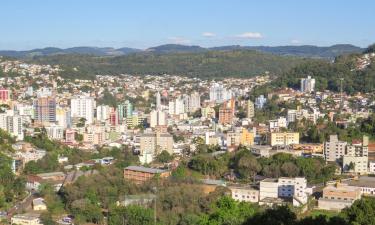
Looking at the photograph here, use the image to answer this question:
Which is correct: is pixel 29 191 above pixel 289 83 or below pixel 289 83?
below

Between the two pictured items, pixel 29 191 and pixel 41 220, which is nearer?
pixel 41 220

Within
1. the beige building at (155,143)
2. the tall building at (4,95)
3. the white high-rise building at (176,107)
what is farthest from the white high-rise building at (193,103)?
the beige building at (155,143)

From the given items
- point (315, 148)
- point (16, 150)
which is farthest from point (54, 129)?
point (315, 148)

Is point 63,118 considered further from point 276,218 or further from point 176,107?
point 276,218

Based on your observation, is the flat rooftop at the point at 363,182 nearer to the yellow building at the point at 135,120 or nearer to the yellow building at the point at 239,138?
the yellow building at the point at 239,138

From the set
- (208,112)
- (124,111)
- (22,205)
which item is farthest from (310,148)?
(124,111)

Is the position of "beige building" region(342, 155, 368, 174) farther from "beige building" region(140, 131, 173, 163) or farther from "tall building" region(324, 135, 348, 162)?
"beige building" region(140, 131, 173, 163)

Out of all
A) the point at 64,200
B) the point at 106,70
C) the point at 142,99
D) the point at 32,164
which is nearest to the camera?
the point at 64,200

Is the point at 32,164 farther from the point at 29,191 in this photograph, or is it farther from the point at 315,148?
the point at 315,148
